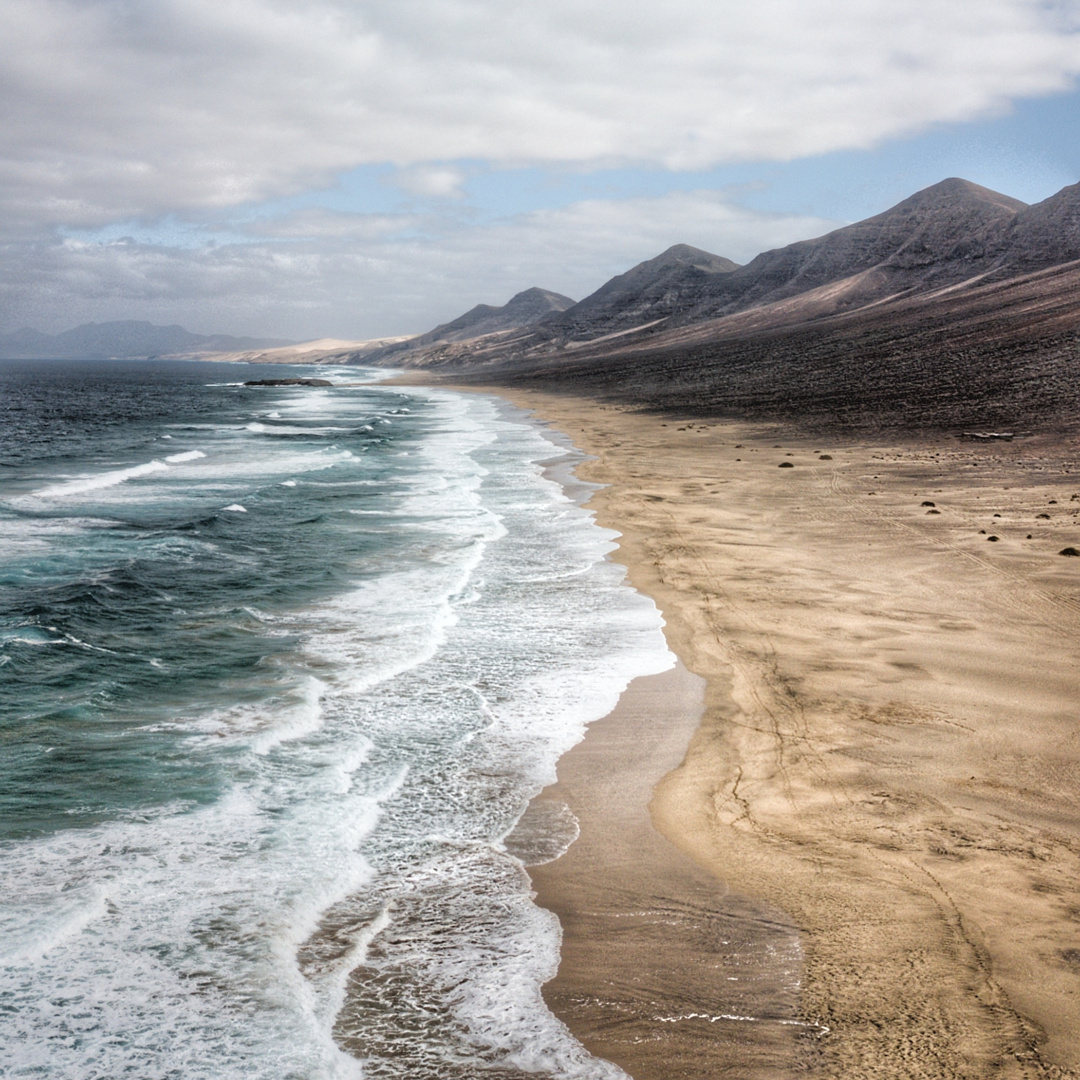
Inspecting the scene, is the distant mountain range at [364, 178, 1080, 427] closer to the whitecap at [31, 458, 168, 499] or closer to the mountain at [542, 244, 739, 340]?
the mountain at [542, 244, 739, 340]

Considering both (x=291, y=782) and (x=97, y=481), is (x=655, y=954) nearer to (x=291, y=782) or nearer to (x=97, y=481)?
(x=291, y=782)

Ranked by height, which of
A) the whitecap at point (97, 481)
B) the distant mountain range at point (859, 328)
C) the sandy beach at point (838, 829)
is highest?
the distant mountain range at point (859, 328)

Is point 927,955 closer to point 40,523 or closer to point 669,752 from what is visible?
point 669,752

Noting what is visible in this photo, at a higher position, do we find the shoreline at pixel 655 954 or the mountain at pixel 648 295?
the mountain at pixel 648 295

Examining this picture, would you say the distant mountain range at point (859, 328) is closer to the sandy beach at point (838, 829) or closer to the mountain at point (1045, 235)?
the mountain at point (1045, 235)

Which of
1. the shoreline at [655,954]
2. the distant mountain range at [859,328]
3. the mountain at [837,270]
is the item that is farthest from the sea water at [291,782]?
the mountain at [837,270]

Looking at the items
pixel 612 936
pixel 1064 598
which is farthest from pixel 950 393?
pixel 612 936

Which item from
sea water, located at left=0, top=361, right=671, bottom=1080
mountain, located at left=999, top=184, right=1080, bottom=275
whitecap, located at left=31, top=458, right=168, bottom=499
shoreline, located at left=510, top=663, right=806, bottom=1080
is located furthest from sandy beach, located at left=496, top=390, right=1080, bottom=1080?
mountain, located at left=999, top=184, right=1080, bottom=275
